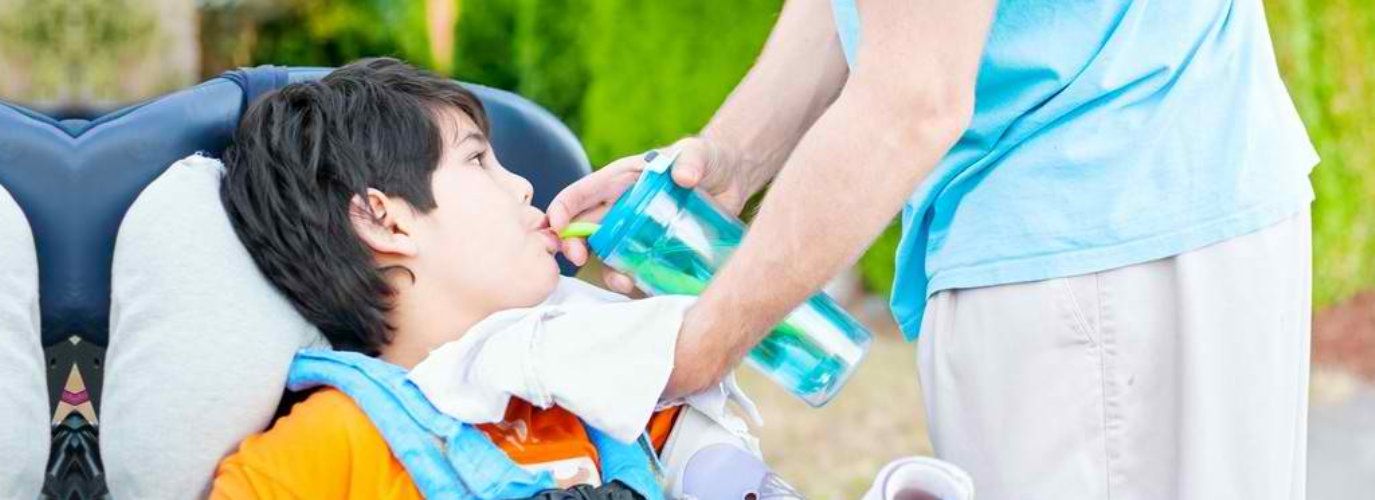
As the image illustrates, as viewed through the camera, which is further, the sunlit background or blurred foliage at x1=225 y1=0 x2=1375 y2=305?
blurred foliage at x1=225 y1=0 x2=1375 y2=305

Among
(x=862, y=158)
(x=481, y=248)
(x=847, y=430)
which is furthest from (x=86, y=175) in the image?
(x=847, y=430)

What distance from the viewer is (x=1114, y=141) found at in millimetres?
1810

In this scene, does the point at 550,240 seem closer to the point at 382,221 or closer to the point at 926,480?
the point at 382,221

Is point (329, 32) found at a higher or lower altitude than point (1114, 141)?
lower

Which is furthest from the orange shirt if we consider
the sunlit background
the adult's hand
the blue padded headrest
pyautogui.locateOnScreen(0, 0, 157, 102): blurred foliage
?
the sunlit background

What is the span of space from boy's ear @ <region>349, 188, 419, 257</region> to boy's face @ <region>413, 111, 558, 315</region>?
0.02 meters

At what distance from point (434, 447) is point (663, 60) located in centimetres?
410

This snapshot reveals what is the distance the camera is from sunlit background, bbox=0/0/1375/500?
16.2ft

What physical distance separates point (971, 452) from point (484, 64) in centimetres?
566

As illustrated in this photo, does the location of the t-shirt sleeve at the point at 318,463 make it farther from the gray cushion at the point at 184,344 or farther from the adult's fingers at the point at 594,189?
the adult's fingers at the point at 594,189

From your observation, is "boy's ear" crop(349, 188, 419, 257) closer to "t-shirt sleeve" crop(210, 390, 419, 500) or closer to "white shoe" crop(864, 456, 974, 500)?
"t-shirt sleeve" crop(210, 390, 419, 500)

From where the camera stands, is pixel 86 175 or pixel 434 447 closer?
pixel 434 447

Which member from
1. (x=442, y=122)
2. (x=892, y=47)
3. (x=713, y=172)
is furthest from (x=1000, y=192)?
(x=442, y=122)

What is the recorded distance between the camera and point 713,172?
7.11 ft
